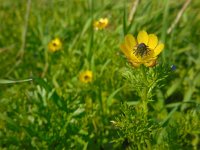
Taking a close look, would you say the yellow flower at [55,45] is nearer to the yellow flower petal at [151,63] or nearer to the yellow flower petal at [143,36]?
the yellow flower petal at [143,36]

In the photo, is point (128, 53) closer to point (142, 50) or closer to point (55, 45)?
point (142, 50)

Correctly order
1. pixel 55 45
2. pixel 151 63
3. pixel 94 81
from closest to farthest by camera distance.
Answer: pixel 151 63
pixel 94 81
pixel 55 45

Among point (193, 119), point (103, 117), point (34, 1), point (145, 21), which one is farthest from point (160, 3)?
point (193, 119)

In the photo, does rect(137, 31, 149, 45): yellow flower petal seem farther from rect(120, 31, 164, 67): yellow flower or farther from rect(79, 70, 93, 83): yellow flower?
rect(79, 70, 93, 83): yellow flower

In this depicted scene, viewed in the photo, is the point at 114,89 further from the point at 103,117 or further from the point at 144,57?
the point at 144,57

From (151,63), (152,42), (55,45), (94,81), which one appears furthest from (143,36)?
(55,45)

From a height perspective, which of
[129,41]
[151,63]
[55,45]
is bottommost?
[151,63]

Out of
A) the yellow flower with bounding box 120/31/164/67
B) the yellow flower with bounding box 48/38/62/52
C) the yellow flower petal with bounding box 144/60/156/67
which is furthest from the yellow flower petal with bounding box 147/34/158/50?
the yellow flower with bounding box 48/38/62/52

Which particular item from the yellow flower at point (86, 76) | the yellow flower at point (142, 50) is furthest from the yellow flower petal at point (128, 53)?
the yellow flower at point (86, 76)
